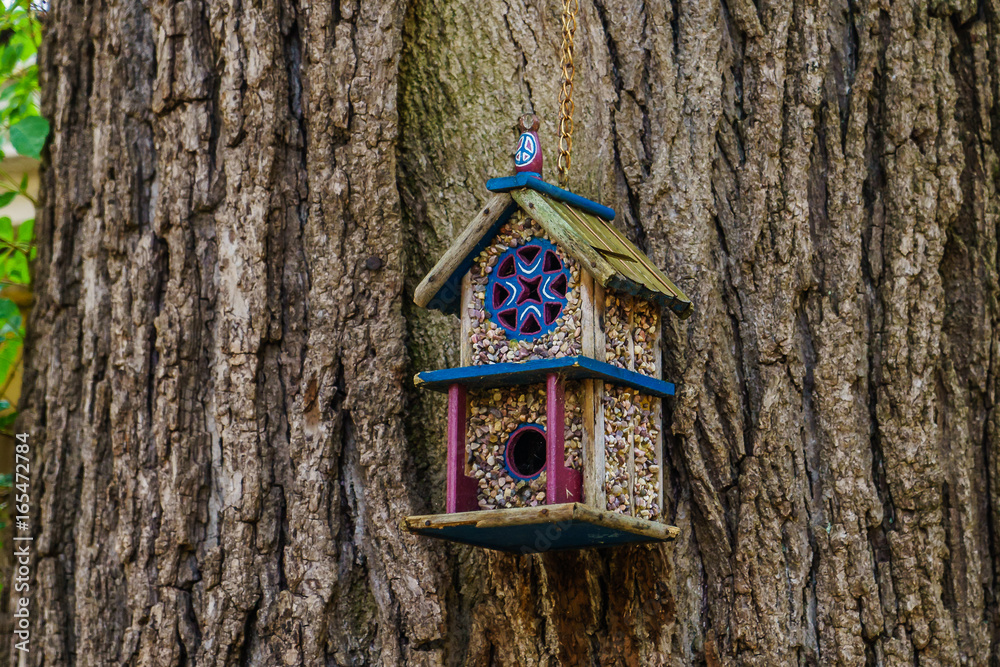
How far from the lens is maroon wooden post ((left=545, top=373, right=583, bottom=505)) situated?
2.65 m

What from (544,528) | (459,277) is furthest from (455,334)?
(544,528)

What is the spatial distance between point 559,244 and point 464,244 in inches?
10.2

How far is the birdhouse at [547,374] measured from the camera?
2693mm

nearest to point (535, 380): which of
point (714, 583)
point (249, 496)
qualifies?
point (714, 583)

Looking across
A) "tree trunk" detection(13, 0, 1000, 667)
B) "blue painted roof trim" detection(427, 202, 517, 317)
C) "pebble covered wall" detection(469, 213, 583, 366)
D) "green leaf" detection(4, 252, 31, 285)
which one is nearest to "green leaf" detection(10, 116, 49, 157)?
"tree trunk" detection(13, 0, 1000, 667)

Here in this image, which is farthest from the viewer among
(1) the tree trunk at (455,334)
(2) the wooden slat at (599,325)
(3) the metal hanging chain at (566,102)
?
Result: (1) the tree trunk at (455,334)

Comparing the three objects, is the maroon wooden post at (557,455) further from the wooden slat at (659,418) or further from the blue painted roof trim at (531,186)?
the blue painted roof trim at (531,186)

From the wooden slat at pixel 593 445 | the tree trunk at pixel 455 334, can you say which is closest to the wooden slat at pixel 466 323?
the wooden slat at pixel 593 445

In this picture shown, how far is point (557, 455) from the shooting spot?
266 centimetres

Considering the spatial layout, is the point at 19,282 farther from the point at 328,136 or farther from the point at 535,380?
the point at 535,380

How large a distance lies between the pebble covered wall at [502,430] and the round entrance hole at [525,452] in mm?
15

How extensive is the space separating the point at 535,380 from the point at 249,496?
1101 mm

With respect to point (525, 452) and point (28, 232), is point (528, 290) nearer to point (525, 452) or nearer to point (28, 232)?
point (525, 452)

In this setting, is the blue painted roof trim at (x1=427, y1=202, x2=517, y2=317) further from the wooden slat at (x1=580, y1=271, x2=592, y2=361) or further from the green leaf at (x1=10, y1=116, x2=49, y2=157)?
the green leaf at (x1=10, y1=116, x2=49, y2=157)
